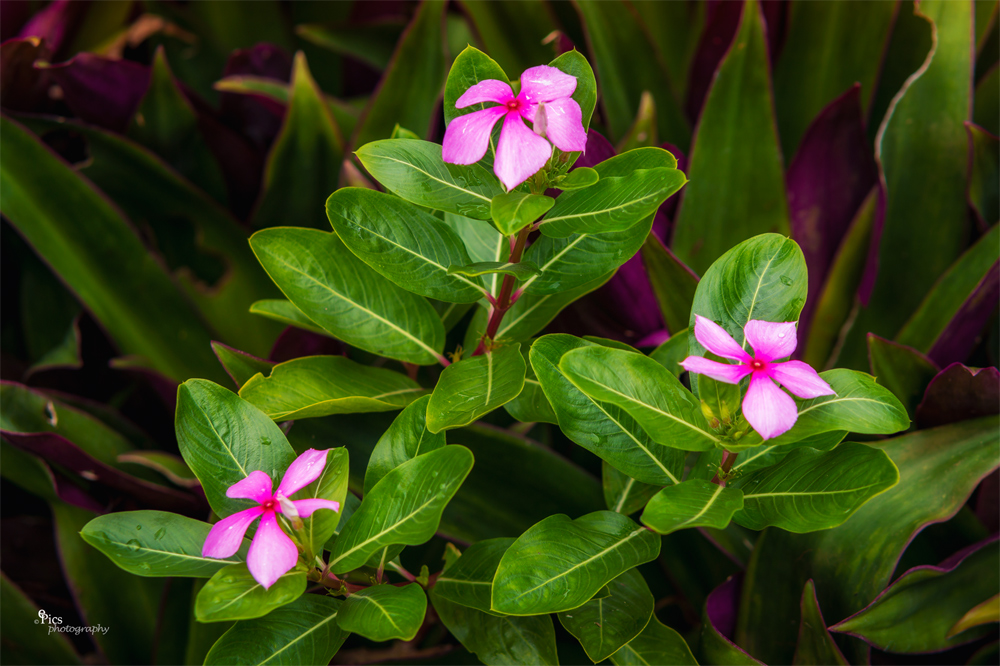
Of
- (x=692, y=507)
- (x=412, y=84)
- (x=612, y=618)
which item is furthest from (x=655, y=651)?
(x=412, y=84)

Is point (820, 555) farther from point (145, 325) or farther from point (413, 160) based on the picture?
point (145, 325)

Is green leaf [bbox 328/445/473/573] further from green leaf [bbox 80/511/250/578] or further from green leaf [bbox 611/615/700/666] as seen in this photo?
green leaf [bbox 611/615/700/666]

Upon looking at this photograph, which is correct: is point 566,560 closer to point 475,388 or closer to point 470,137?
point 475,388

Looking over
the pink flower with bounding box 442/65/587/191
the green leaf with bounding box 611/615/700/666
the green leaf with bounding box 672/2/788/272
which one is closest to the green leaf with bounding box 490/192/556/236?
the pink flower with bounding box 442/65/587/191

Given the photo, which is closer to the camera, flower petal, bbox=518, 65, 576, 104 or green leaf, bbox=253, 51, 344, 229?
flower petal, bbox=518, 65, 576, 104

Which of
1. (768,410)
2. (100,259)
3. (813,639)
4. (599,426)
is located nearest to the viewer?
(768,410)

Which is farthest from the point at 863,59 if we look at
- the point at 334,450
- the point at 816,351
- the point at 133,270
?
the point at 133,270
